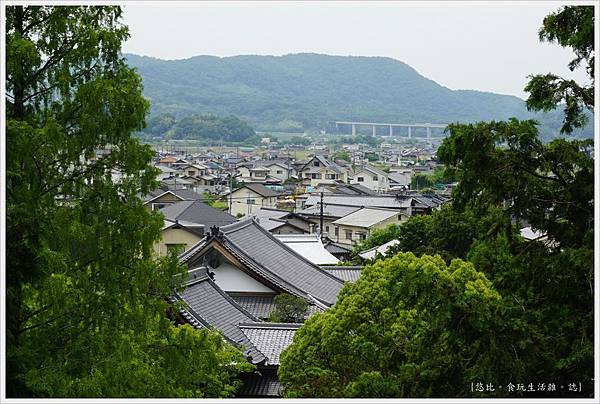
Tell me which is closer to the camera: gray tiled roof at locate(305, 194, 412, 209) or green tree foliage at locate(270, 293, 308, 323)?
green tree foliage at locate(270, 293, 308, 323)

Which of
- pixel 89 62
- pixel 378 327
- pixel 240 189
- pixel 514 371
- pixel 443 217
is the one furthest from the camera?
pixel 240 189

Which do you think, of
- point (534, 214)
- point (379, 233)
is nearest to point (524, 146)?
point (534, 214)

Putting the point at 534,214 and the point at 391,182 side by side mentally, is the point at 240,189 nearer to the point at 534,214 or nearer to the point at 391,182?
the point at 391,182

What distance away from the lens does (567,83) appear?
595 centimetres

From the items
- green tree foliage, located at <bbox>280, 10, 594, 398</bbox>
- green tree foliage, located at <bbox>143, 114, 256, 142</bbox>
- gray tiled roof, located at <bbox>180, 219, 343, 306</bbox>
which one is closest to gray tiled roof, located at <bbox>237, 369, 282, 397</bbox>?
gray tiled roof, located at <bbox>180, 219, 343, 306</bbox>

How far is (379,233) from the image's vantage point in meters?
31.8

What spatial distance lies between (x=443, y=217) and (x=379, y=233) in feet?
31.8

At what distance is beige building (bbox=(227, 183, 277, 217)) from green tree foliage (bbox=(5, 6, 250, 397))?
41044mm

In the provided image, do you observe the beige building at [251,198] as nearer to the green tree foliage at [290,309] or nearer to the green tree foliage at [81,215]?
the green tree foliage at [290,309]

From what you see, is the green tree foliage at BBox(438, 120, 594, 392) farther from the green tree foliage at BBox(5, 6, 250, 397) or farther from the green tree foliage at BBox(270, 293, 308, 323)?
the green tree foliage at BBox(270, 293, 308, 323)

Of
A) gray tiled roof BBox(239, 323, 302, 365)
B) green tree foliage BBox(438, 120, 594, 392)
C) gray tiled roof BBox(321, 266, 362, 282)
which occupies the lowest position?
gray tiled roof BBox(321, 266, 362, 282)

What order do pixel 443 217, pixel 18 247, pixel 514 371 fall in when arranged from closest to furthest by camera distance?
pixel 18 247, pixel 514 371, pixel 443 217

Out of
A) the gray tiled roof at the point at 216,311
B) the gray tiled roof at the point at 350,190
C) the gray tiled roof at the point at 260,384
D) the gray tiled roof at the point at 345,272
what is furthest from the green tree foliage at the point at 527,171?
the gray tiled roof at the point at 350,190

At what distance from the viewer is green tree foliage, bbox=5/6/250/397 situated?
5.14 m
